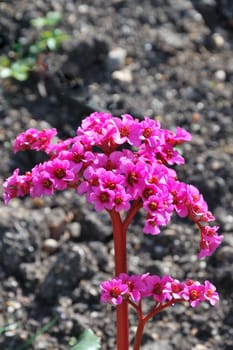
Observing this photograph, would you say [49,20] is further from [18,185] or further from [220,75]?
[18,185]

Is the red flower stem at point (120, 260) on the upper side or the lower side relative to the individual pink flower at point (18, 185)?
lower

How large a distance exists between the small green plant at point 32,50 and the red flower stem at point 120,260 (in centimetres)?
152

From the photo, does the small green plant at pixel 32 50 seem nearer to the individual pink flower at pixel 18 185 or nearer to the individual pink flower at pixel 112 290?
the individual pink flower at pixel 18 185

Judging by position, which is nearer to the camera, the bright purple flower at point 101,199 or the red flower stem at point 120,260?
the bright purple flower at point 101,199

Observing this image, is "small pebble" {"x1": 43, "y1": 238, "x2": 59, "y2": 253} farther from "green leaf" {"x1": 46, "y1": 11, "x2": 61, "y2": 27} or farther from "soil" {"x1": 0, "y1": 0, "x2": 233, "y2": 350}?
"green leaf" {"x1": 46, "y1": 11, "x2": 61, "y2": 27}

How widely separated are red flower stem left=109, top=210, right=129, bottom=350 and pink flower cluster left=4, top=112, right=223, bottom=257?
3.4 inches

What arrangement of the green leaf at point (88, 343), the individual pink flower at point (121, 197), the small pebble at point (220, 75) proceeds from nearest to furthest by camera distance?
the individual pink flower at point (121, 197)
the green leaf at point (88, 343)
the small pebble at point (220, 75)

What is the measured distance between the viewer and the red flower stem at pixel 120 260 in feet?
6.76

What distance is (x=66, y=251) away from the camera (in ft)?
9.36

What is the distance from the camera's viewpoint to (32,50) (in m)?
3.57

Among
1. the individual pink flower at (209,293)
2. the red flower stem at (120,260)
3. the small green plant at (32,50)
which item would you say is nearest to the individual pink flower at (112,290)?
the red flower stem at (120,260)

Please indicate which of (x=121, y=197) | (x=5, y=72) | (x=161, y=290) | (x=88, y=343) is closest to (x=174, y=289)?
(x=161, y=290)

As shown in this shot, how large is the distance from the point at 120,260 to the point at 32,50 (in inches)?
67.5

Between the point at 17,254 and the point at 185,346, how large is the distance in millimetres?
682
